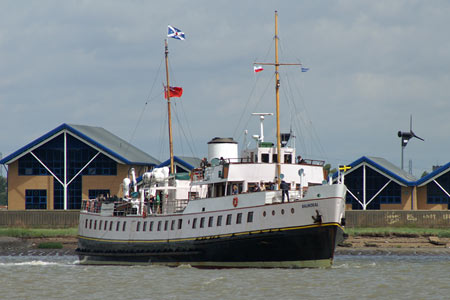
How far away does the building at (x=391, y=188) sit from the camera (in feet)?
263

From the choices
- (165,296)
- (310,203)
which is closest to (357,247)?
(310,203)

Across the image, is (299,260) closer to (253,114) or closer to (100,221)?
(253,114)

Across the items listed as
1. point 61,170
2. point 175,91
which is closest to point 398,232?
point 175,91

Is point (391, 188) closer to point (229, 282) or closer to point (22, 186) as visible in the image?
point (22, 186)

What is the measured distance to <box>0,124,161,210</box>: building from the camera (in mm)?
82312

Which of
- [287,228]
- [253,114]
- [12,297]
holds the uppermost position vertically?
[253,114]

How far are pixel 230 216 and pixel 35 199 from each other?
40571 millimetres

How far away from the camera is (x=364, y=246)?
Answer: 2571 inches

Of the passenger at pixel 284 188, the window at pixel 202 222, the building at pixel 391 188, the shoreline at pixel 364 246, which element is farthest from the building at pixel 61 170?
the passenger at pixel 284 188

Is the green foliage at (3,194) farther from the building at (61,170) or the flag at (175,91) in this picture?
the flag at (175,91)

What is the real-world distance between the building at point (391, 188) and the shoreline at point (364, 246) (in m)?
13.7

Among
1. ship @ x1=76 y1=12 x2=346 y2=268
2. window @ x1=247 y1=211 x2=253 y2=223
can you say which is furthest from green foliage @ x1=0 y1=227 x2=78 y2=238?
window @ x1=247 y1=211 x2=253 y2=223

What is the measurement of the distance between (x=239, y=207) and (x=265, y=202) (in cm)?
167

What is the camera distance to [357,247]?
6506 cm
